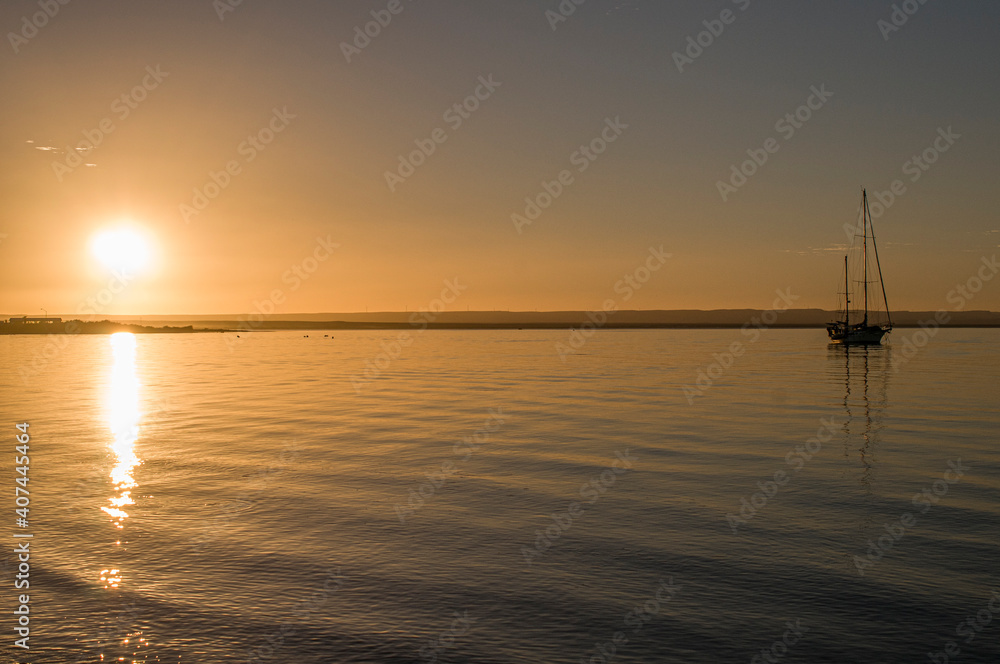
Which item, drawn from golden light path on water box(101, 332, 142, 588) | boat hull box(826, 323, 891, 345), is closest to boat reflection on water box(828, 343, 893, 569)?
golden light path on water box(101, 332, 142, 588)

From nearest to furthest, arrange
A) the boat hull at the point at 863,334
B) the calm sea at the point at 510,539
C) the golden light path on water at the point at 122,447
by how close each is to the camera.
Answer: the calm sea at the point at 510,539 < the golden light path on water at the point at 122,447 < the boat hull at the point at 863,334

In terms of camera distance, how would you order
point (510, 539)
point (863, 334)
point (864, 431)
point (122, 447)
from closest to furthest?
1. point (510, 539)
2. point (122, 447)
3. point (864, 431)
4. point (863, 334)

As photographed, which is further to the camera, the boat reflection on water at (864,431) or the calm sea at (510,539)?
the boat reflection on water at (864,431)

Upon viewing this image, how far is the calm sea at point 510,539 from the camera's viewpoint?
31.2 feet

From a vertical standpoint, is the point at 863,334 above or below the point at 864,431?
above

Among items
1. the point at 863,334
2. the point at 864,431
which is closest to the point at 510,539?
the point at 864,431

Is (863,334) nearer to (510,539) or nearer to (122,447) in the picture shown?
(122,447)

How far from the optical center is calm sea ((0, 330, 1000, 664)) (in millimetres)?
9508

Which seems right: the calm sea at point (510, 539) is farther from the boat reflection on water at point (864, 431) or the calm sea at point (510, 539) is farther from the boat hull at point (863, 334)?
the boat hull at point (863, 334)

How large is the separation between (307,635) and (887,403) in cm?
3763

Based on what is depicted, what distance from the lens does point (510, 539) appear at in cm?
1409

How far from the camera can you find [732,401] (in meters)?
39.4

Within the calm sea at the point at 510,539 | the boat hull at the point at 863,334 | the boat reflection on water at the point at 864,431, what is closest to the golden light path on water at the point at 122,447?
the calm sea at the point at 510,539

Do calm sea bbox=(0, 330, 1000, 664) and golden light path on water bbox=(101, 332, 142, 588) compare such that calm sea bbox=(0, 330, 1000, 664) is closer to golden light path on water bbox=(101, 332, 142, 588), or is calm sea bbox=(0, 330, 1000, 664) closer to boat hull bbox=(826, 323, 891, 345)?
golden light path on water bbox=(101, 332, 142, 588)
